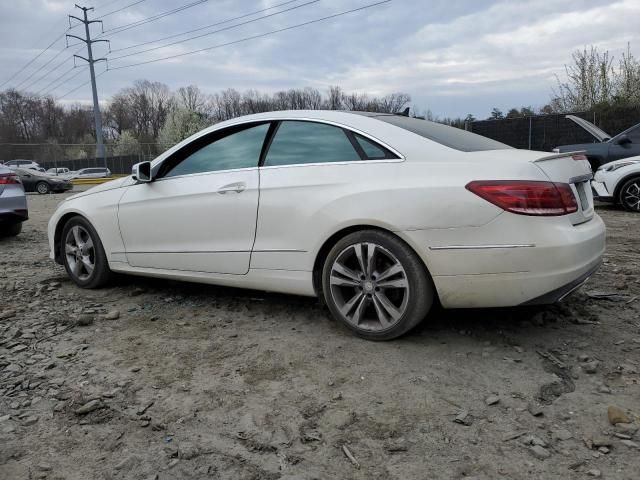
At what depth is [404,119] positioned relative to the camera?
3873 millimetres

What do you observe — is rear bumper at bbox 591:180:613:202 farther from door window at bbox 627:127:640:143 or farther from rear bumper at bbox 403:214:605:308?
rear bumper at bbox 403:214:605:308

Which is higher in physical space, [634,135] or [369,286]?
[634,135]

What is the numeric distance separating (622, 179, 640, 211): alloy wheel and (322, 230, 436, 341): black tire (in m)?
7.58

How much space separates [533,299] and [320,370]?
125 centimetres

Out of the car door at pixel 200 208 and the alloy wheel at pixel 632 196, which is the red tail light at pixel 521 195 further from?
the alloy wheel at pixel 632 196

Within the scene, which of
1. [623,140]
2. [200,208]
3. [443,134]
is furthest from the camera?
[623,140]

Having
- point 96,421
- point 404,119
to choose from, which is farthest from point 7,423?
point 404,119

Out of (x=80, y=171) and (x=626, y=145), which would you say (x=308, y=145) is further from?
(x=80, y=171)

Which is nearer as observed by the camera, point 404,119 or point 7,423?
point 7,423

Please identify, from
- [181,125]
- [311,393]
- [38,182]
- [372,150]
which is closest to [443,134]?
[372,150]

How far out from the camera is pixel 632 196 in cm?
912

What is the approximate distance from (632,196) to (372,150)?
763 cm

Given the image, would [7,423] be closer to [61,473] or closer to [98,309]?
[61,473]

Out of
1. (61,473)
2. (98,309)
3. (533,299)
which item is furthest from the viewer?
(98,309)
